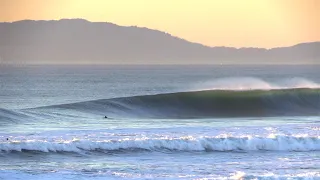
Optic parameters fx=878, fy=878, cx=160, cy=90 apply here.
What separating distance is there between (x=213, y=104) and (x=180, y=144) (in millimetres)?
19168

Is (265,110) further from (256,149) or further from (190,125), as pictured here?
(256,149)

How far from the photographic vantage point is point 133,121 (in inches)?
1363

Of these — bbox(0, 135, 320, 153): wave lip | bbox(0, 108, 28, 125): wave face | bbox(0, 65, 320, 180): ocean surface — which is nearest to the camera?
bbox(0, 65, 320, 180): ocean surface

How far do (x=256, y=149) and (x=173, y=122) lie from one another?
9.03m

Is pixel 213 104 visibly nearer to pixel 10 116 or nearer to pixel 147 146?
pixel 10 116

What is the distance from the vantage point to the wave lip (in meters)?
24.8

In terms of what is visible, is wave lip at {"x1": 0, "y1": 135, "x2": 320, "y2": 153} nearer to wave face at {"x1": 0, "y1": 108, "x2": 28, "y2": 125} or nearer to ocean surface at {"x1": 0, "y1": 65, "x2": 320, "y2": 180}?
ocean surface at {"x1": 0, "y1": 65, "x2": 320, "y2": 180}

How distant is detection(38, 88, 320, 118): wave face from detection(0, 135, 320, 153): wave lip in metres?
12.4

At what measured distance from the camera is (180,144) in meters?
25.7

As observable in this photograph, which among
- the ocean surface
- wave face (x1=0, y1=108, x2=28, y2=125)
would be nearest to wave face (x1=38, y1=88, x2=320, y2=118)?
the ocean surface

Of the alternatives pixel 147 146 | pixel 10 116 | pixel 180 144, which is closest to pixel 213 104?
pixel 10 116

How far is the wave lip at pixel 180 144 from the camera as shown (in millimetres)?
24766

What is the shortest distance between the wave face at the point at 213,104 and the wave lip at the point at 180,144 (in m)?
12.4

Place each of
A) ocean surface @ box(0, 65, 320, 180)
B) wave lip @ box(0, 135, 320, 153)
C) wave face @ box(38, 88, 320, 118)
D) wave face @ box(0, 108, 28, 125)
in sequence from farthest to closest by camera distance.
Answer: wave face @ box(38, 88, 320, 118) → wave face @ box(0, 108, 28, 125) → wave lip @ box(0, 135, 320, 153) → ocean surface @ box(0, 65, 320, 180)
